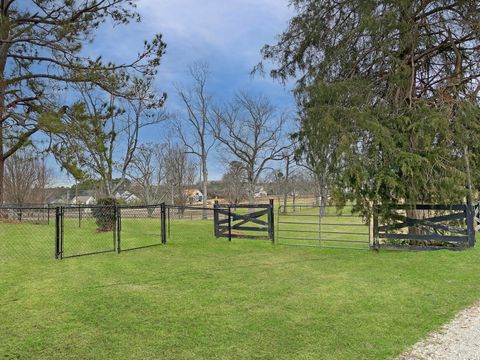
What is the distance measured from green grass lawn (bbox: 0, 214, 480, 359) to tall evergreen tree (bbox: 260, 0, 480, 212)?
182 cm

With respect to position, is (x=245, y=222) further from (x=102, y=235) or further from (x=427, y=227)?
(x=427, y=227)

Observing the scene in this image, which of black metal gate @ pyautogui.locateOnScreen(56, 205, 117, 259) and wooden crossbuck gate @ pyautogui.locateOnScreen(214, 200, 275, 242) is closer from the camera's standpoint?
black metal gate @ pyautogui.locateOnScreen(56, 205, 117, 259)

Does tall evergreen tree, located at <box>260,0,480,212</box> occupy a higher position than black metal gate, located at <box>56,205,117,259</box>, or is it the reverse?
tall evergreen tree, located at <box>260,0,480,212</box>

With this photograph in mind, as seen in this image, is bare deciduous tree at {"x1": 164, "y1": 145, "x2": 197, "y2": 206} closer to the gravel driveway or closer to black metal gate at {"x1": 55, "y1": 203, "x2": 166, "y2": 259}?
black metal gate at {"x1": 55, "y1": 203, "x2": 166, "y2": 259}

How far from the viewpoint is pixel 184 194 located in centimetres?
4356

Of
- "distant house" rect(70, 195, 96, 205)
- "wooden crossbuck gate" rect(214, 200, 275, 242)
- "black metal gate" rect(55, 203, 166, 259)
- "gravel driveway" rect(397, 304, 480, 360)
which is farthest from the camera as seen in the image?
"distant house" rect(70, 195, 96, 205)

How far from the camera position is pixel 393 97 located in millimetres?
9312

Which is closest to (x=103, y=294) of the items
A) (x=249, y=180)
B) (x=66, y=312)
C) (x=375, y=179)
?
(x=66, y=312)

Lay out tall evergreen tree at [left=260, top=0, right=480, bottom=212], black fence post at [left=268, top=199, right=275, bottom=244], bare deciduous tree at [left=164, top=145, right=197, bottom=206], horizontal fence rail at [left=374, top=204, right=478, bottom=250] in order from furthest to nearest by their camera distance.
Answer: bare deciduous tree at [left=164, top=145, right=197, bottom=206] < black fence post at [left=268, top=199, right=275, bottom=244] < horizontal fence rail at [left=374, top=204, right=478, bottom=250] < tall evergreen tree at [left=260, top=0, right=480, bottom=212]

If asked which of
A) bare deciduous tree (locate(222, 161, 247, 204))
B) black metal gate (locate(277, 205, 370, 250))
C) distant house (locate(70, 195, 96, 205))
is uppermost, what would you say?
bare deciduous tree (locate(222, 161, 247, 204))

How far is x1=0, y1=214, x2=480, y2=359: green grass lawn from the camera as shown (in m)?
3.39

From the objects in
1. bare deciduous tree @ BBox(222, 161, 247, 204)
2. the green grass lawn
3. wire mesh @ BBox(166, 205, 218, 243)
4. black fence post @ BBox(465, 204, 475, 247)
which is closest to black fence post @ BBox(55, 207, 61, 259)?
the green grass lawn

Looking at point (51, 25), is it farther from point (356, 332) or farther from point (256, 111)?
point (256, 111)

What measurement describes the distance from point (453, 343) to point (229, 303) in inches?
100
